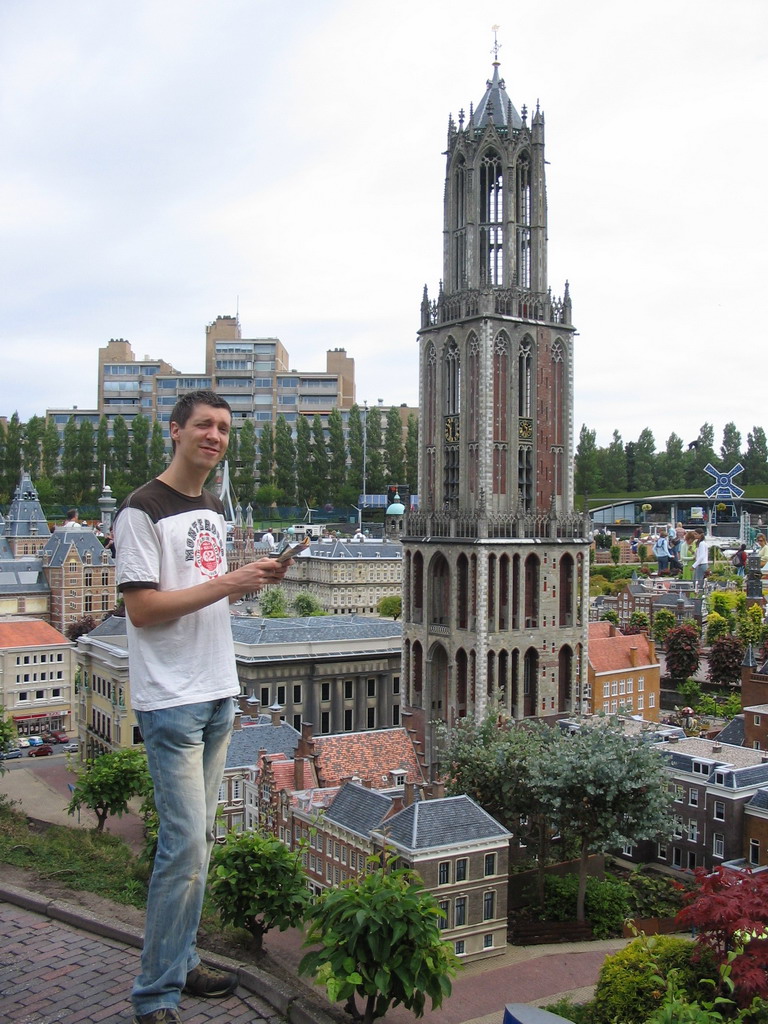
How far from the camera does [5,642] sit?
68.1 metres

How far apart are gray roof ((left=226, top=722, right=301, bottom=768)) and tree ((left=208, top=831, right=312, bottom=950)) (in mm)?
27474

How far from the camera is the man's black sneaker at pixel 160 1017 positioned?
850 centimetres

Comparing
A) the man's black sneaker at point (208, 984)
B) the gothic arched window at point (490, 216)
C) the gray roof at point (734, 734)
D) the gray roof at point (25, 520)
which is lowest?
the gray roof at point (734, 734)

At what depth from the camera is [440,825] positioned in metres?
32.3

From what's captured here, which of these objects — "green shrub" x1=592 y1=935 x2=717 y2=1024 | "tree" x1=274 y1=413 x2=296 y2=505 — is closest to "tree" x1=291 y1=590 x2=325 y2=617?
"tree" x1=274 y1=413 x2=296 y2=505

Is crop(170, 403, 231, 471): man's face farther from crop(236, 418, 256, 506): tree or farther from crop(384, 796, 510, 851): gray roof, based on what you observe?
crop(236, 418, 256, 506): tree

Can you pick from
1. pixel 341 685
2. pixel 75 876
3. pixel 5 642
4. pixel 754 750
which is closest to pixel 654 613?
pixel 341 685

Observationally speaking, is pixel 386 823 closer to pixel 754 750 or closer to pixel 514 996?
pixel 514 996

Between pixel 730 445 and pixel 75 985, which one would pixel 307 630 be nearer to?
pixel 75 985

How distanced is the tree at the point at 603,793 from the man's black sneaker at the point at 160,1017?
28.2 m

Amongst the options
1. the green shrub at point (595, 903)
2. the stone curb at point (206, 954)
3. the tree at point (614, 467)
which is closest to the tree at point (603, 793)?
the green shrub at point (595, 903)

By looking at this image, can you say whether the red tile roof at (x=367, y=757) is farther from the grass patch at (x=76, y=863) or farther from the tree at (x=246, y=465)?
the tree at (x=246, y=465)

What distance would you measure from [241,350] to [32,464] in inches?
1648

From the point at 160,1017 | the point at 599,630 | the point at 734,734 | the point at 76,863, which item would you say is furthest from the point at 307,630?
the point at 160,1017
